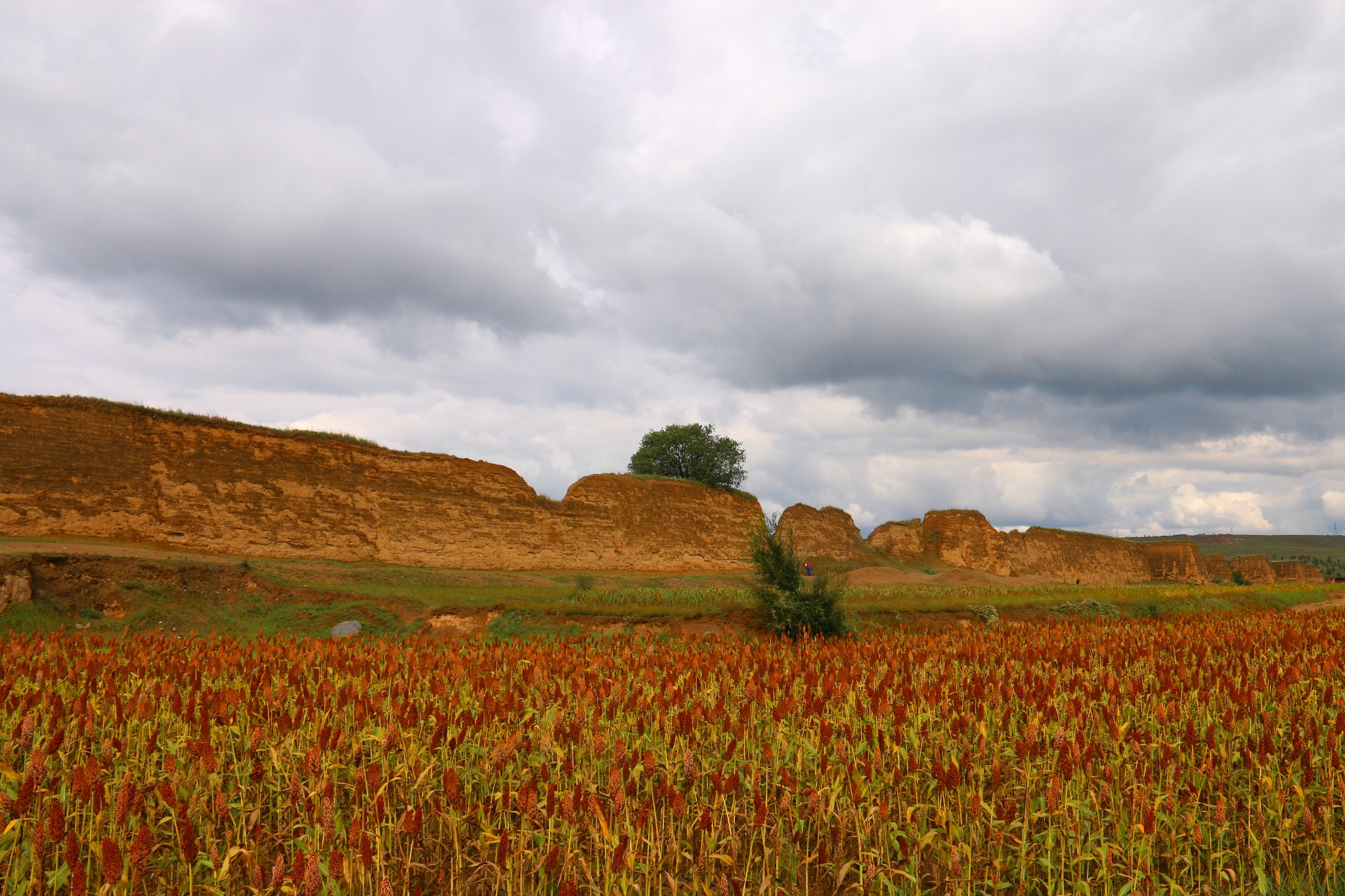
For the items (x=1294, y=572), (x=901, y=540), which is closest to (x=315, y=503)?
(x=901, y=540)

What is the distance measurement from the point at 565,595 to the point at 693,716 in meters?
17.4

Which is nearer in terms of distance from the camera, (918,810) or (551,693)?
(918,810)

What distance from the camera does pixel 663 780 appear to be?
14.9 feet

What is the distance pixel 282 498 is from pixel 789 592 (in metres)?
22.8

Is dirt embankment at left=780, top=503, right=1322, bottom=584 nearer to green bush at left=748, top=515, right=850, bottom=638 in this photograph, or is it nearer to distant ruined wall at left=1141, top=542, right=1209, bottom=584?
distant ruined wall at left=1141, top=542, right=1209, bottom=584

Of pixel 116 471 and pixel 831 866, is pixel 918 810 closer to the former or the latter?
pixel 831 866

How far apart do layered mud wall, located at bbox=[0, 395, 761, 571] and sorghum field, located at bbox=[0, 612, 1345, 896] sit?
21.3 m

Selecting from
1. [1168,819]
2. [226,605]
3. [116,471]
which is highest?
[116,471]

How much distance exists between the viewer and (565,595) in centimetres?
2227

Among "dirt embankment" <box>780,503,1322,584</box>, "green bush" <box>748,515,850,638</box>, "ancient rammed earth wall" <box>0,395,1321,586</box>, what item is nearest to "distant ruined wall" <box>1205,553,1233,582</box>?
"dirt embankment" <box>780,503,1322,584</box>

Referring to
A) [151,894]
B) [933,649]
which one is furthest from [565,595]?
[151,894]

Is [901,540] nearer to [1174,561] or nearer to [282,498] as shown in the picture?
[1174,561]

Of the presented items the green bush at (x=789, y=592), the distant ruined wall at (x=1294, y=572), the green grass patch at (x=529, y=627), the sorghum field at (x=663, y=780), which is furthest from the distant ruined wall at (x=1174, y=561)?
the sorghum field at (x=663, y=780)

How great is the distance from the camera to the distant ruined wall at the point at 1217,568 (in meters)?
74.8
